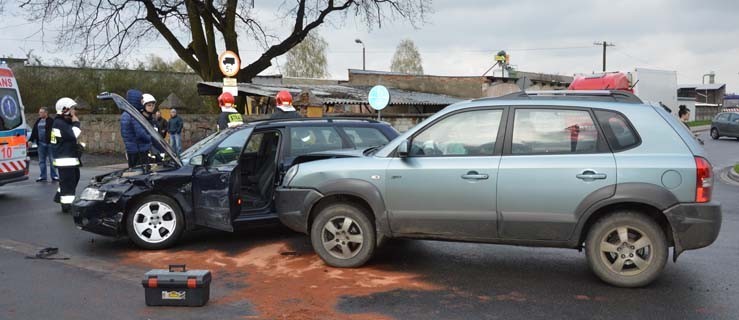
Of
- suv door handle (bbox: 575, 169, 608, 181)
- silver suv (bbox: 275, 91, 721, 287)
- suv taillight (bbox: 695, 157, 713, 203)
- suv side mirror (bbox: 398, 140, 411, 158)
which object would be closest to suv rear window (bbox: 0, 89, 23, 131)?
silver suv (bbox: 275, 91, 721, 287)

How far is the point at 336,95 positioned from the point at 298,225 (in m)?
18.6

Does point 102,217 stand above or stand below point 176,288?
above

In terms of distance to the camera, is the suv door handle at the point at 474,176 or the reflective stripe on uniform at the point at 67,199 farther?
the reflective stripe on uniform at the point at 67,199

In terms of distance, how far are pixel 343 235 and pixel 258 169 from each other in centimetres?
205

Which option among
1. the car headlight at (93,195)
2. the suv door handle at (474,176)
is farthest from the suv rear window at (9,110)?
the suv door handle at (474,176)

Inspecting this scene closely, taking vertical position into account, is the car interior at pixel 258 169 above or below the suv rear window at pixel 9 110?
below

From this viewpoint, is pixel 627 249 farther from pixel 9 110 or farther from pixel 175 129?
pixel 175 129

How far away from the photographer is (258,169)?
25.3 ft

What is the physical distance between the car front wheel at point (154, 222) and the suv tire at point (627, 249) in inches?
174

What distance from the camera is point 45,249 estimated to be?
676 centimetres

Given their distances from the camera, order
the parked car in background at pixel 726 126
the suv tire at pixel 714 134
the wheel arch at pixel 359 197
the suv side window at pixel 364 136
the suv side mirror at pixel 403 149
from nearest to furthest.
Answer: the suv side mirror at pixel 403 149
the wheel arch at pixel 359 197
the suv side window at pixel 364 136
the parked car in background at pixel 726 126
the suv tire at pixel 714 134

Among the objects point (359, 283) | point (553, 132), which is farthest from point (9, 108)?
point (553, 132)

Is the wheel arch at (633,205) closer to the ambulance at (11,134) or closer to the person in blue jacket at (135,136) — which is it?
the person in blue jacket at (135,136)

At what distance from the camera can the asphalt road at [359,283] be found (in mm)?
4816
